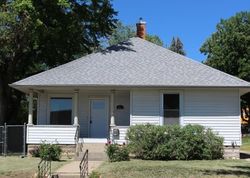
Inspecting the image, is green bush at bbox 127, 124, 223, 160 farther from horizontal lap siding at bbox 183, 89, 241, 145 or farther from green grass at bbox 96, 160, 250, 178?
green grass at bbox 96, 160, 250, 178

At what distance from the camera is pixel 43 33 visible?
3052 cm

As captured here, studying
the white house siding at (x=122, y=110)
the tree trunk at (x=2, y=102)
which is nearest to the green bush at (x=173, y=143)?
the white house siding at (x=122, y=110)

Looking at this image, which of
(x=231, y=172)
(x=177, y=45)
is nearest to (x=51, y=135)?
(x=231, y=172)

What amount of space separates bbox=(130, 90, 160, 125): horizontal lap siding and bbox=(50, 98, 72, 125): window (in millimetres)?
3923

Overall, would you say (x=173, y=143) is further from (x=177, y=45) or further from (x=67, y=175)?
(x=177, y=45)

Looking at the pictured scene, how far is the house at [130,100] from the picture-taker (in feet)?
87.1

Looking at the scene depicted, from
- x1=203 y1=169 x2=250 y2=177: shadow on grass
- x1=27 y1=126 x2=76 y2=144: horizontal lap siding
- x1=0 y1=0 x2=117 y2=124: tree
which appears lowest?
x1=203 y1=169 x2=250 y2=177: shadow on grass

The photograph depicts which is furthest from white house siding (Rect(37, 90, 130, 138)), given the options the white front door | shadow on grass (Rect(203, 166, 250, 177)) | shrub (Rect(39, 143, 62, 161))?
shadow on grass (Rect(203, 166, 250, 177))

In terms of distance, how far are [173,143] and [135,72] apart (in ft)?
16.8

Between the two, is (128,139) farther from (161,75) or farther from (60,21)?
(60,21)

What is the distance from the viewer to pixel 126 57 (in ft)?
97.5

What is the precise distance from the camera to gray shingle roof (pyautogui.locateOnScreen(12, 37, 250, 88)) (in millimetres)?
26531

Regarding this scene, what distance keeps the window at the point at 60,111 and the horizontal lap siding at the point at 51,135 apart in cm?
173

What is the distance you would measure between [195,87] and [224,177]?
370 inches
